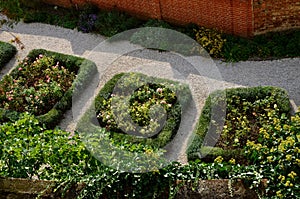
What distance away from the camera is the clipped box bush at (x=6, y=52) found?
56.1ft

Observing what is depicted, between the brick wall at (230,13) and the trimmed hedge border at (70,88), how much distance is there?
2.78 meters

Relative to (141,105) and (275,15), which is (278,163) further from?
(275,15)

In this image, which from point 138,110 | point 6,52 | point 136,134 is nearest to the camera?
point 136,134

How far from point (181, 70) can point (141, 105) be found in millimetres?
1944

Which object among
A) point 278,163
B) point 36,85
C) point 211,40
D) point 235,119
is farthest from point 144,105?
point 278,163

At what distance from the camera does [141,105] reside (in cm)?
1426

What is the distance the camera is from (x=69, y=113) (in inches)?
591

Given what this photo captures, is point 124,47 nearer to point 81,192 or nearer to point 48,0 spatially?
point 48,0

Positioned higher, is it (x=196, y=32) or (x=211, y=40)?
(x=196, y=32)

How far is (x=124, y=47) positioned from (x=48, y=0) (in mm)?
4262

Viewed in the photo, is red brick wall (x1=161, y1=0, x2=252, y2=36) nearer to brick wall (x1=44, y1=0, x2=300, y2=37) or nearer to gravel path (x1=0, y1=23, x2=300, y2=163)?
brick wall (x1=44, y1=0, x2=300, y2=37)

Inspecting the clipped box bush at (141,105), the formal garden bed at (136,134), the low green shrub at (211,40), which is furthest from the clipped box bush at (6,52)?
the low green shrub at (211,40)

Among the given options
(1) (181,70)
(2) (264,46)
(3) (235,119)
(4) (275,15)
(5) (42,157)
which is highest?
(4) (275,15)

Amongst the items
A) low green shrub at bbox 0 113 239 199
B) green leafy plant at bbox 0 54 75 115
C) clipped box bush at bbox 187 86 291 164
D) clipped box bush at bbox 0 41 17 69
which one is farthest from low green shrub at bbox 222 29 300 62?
clipped box bush at bbox 0 41 17 69
